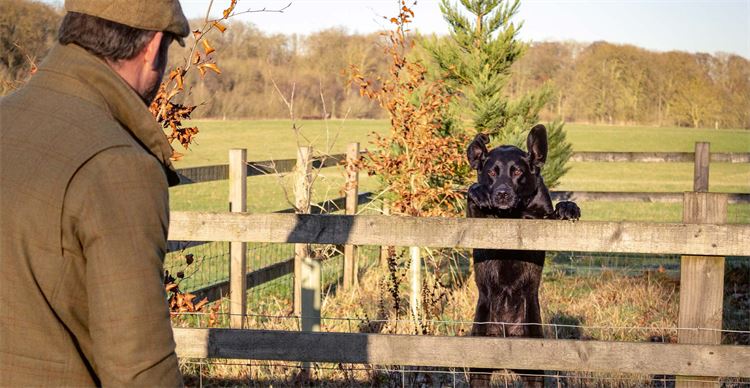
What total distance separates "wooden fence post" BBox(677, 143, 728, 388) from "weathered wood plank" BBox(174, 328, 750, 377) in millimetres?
131

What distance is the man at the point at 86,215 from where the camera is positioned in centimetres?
164

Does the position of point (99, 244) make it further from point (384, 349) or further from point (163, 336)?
point (384, 349)

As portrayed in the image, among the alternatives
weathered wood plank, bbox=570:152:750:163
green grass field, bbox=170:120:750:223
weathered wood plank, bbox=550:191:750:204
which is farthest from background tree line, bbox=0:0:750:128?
weathered wood plank, bbox=550:191:750:204

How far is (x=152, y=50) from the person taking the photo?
6.15 feet

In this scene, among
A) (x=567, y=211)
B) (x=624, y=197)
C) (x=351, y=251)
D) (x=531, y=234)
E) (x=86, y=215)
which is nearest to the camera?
(x=86, y=215)

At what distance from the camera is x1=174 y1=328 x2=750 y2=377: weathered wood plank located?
4.30m

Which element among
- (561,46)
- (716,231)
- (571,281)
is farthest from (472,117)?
(561,46)

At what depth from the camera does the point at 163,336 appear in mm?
1729

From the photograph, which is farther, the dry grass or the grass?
the grass

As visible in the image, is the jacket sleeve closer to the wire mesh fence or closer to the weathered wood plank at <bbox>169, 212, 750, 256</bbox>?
the weathered wood plank at <bbox>169, 212, 750, 256</bbox>

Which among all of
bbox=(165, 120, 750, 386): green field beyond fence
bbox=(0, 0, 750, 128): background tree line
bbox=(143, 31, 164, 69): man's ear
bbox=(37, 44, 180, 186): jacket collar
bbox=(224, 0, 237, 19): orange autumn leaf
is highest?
bbox=(0, 0, 750, 128): background tree line

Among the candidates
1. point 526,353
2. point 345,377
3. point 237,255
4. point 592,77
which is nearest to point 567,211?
point 526,353

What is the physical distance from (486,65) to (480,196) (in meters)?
6.25

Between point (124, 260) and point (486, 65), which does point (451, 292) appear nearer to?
point (486, 65)
